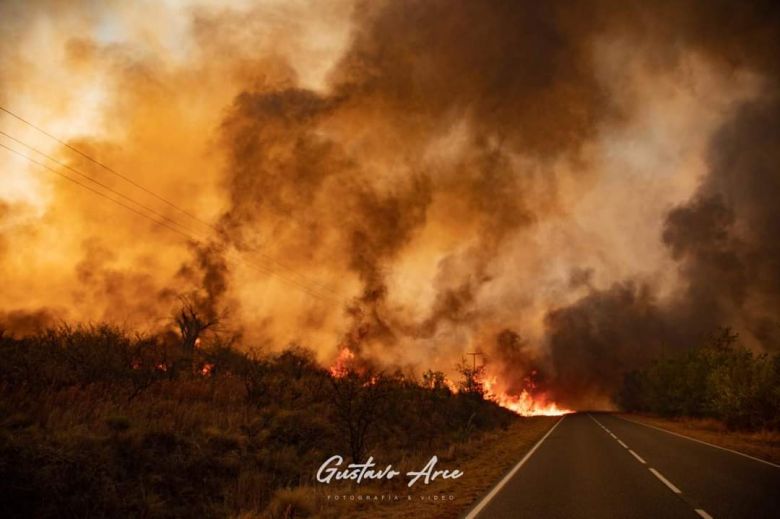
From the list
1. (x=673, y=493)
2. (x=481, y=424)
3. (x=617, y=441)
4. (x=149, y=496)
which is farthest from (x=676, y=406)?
(x=149, y=496)

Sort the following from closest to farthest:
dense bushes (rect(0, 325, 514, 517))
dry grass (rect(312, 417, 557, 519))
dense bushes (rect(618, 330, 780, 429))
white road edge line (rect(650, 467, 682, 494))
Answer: dense bushes (rect(0, 325, 514, 517))
dry grass (rect(312, 417, 557, 519))
white road edge line (rect(650, 467, 682, 494))
dense bushes (rect(618, 330, 780, 429))

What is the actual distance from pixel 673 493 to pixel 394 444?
12870 millimetres

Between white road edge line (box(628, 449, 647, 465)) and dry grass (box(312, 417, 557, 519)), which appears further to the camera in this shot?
white road edge line (box(628, 449, 647, 465))

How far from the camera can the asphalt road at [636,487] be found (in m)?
8.28

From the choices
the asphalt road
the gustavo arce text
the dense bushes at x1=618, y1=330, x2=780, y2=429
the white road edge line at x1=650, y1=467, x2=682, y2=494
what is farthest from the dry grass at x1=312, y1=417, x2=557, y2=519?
the dense bushes at x1=618, y1=330, x2=780, y2=429

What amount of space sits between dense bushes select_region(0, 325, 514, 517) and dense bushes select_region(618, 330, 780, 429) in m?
20.2

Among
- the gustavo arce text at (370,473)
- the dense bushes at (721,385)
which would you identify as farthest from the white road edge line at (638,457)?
the dense bushes at (721,385)

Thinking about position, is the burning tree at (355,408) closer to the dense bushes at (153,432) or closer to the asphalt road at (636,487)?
the dense bushes at (153,432)

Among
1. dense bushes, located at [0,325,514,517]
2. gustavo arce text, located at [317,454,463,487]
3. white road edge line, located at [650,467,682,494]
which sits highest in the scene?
dense bushes, located at [0,325,514,517]

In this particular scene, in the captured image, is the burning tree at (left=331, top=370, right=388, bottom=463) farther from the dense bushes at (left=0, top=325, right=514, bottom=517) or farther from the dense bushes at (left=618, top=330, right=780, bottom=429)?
the dense bushes at (left=618, top=330, right=780, bottom=429)

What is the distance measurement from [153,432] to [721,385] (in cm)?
3512

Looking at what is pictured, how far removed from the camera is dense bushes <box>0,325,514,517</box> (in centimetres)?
868

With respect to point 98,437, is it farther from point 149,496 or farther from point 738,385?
point 738,385

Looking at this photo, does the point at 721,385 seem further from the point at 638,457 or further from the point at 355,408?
the point at 355,408
